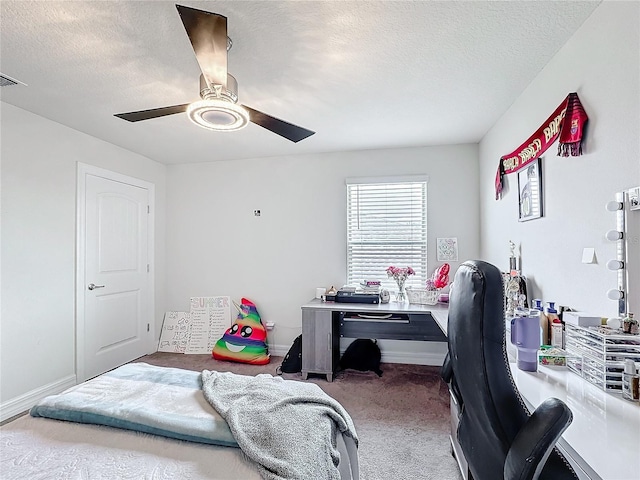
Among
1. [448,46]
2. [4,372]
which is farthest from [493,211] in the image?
[4,372]

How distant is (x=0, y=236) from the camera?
254 centimetres

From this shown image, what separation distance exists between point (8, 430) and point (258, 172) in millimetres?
3274

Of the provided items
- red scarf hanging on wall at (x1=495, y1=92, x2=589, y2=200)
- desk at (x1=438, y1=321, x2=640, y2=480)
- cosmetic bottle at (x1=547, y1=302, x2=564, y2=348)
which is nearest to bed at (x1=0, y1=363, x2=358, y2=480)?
desk at (x1=438, y1=321, x2=640, y2=480)

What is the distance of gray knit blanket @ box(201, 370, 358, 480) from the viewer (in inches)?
42.6

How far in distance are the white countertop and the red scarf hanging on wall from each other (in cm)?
114

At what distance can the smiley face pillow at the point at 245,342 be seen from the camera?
12.1ft

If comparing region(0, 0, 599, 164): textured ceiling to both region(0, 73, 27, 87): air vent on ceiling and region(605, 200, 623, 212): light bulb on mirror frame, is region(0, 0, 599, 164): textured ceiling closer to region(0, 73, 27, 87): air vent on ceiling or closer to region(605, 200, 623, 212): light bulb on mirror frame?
region(0, 73, 27, 87): air vent on ceiling

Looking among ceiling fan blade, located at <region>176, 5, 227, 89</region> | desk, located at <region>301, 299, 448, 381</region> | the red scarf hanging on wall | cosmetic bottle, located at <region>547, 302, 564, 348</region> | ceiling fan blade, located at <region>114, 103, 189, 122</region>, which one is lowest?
desk, located at <region>301, 299, 448, 381</region>

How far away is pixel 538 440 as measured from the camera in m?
0.75

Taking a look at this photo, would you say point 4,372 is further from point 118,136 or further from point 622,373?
point 622,373

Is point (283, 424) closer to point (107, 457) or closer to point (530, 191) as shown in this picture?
point (107, 457)

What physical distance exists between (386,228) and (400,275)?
60 centimetres

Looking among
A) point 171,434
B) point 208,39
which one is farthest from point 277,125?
point 171,434

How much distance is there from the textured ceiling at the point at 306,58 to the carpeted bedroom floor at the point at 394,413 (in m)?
2.47
